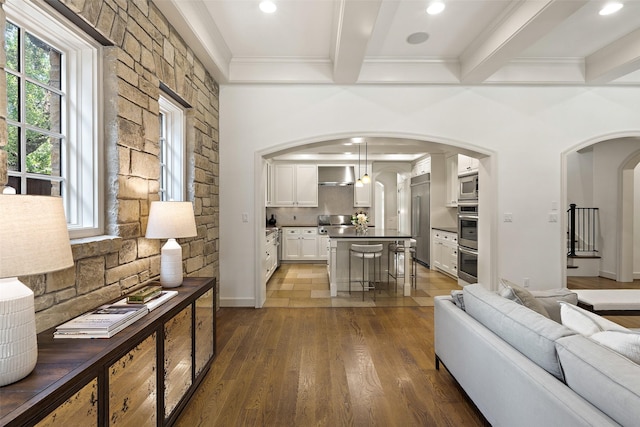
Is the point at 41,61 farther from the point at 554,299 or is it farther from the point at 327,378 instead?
the point at 554,299

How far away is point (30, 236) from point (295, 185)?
6.85m

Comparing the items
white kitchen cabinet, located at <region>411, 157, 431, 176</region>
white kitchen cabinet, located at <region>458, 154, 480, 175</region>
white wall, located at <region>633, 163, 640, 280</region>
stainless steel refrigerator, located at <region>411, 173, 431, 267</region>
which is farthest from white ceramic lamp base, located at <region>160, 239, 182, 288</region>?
white wall, located at <region>633, 163, 640, 280</region>

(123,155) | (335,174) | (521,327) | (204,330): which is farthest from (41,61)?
(335,174)

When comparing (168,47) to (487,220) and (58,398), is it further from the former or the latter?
(487,220)

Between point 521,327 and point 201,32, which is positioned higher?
point 201,32

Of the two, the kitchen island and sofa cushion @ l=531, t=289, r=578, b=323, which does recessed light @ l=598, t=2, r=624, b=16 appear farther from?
the kitchen island

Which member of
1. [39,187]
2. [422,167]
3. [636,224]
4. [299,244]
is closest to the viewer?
[39,187]

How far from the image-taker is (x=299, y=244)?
756 centimetres

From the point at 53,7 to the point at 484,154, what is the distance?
445 centimetres

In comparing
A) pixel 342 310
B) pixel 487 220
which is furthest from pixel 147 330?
pixel 487 220

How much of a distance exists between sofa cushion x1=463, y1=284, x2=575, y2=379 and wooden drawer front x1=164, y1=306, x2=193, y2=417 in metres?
1.84

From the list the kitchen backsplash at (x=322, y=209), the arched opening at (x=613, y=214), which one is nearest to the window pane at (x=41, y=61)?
the kitchen backsplash at (x=322, y=209)

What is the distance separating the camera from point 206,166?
12.2 ft

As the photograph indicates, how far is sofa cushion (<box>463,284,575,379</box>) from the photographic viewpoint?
137cm
